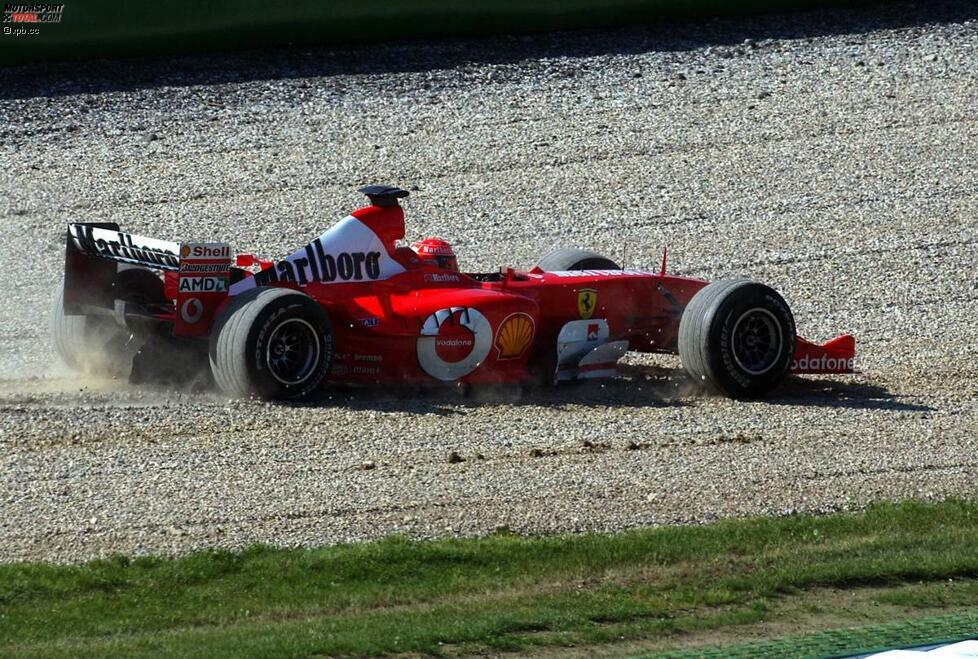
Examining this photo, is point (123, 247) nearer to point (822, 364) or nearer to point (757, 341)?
point (757, 341)

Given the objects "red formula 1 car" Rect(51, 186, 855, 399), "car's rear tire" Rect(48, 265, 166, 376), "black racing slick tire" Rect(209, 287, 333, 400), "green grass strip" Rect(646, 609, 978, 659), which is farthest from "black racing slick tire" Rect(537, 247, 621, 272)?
"green grass strip" Rect(646, 609, 978, 659)

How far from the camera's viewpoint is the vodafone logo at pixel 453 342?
1252 centimetres

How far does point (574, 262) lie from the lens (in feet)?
47.5

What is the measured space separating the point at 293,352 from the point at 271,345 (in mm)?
205

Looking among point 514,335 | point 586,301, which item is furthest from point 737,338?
point 514,335

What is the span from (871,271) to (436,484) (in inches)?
358

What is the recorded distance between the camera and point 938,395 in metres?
13.1

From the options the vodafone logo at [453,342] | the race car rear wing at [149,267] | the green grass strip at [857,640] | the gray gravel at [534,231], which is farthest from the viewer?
the vodafone logo at [453,342]

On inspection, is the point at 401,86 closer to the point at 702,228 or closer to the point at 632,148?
the point at 632,148

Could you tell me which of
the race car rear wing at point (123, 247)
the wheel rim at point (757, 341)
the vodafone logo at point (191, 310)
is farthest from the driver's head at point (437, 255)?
the wheel rim at point (757, 341)

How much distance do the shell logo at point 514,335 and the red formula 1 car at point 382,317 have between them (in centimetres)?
1

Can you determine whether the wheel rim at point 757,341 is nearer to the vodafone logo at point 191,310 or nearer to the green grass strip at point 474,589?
the green grass strip at point 474,589

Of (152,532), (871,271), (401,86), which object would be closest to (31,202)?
(401,86)

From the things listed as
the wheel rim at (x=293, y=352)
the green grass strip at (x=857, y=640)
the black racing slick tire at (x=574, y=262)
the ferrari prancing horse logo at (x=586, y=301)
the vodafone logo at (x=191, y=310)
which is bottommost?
the green grass strip at (x=857, y=640)
